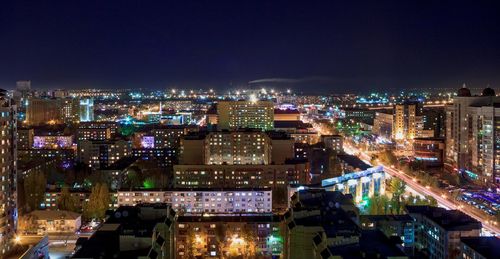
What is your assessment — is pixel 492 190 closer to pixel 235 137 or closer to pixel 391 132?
pixel 235 137

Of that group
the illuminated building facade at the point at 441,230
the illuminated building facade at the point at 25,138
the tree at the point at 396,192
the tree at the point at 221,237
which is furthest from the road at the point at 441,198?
the illuminated building facade at the point at 25,138

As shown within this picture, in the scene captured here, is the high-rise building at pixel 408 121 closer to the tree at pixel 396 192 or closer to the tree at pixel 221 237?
the tree at pixel 396 192

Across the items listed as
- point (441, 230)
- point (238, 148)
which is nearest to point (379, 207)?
point (441, 230)

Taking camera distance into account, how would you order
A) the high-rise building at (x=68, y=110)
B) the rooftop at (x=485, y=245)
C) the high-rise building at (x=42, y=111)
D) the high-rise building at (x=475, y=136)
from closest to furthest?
the rooftop at (x=485, y=245) → the high-rise building at (x=475, y=136) → the high-rise building at (x=42, y=111) → the high-rise building at (x=68, y=110)

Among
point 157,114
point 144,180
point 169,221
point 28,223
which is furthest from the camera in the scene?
point 157,114

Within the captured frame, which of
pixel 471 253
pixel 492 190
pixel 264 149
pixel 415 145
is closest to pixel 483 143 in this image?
pixel 492 190

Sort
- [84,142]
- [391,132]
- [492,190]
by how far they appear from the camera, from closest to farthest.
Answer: [492,190] < [84,142] < [391,132]
